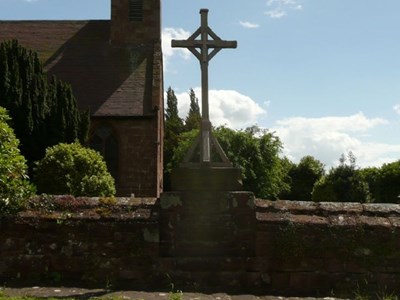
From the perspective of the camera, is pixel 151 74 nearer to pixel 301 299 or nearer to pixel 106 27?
pixel 106 27

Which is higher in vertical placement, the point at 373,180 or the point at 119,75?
the point at 119,75

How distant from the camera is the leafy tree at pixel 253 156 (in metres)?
35.6

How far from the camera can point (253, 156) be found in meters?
36.4

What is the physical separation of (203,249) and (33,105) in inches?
544

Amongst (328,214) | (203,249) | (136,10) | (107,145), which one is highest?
(136,10)

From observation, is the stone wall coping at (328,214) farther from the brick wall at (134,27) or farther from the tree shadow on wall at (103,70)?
the brick wall at (134,27)

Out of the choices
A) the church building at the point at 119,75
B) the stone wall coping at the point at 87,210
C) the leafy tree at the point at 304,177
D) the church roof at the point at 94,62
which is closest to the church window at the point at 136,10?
the church building at the point at 119,75

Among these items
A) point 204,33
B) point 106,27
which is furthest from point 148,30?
point 204,33

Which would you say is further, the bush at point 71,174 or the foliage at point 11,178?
the bush at point 71,174

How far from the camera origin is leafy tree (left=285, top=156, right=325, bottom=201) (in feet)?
150

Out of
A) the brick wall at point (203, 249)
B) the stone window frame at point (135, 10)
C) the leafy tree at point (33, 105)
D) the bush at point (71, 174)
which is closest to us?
the brick wall at point (203, 249)

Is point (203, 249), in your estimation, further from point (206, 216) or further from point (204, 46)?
point (204, 46)

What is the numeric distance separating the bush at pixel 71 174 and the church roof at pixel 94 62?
651 cm

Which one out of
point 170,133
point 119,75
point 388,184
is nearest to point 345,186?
point 388,184
